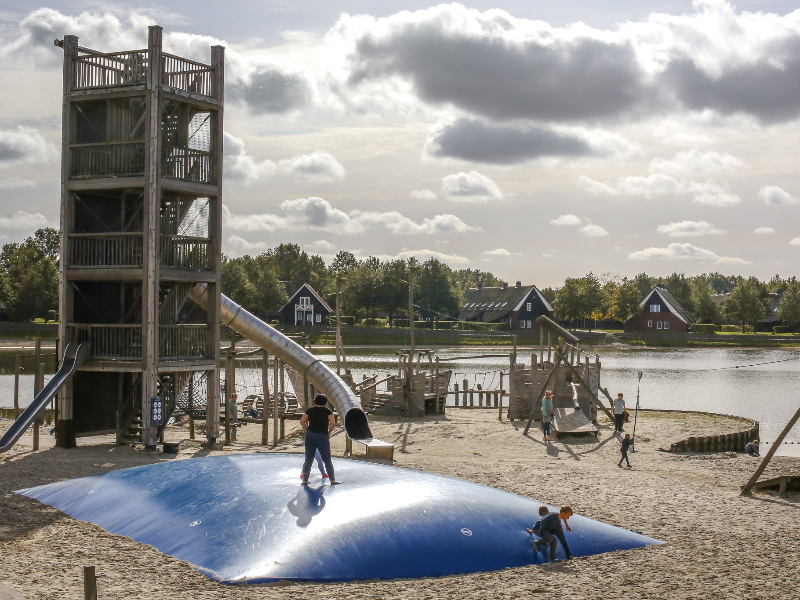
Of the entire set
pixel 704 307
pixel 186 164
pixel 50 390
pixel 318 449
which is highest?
pixel 186 164

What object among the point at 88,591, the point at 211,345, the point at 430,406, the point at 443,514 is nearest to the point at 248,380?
the point at 430,406

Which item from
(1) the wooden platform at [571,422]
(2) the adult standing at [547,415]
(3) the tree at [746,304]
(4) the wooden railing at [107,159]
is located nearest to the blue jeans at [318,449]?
(4) the wooden railing at [107,159]

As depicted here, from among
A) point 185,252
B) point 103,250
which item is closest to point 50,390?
point 103,250

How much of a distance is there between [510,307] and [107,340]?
3857 inches

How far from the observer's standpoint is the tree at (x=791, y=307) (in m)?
125

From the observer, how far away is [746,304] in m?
131

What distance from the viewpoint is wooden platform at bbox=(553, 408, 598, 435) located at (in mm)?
31391

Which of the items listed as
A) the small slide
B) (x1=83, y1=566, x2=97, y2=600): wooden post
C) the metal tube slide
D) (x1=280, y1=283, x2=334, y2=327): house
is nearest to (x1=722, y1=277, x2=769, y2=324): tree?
(x1=280, y1=283, x2=334, y2=327): house

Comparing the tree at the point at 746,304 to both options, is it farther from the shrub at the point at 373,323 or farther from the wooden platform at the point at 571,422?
the wooden platform at the point at 571,422

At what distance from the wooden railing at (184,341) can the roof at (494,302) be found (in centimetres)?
9398

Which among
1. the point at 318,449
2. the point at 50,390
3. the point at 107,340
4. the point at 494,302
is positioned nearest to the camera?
the point at 318,449

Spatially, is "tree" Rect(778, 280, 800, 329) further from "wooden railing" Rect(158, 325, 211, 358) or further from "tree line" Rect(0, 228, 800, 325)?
"wooden railing" Rect(158, 325, 211, 358)

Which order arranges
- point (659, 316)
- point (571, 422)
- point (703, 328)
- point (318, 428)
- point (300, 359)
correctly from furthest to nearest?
point (703, 328) < point (659, 316) < point (571, 422) < point (300, 359) < point (318, 428)

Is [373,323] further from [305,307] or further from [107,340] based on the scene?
[107,340]
